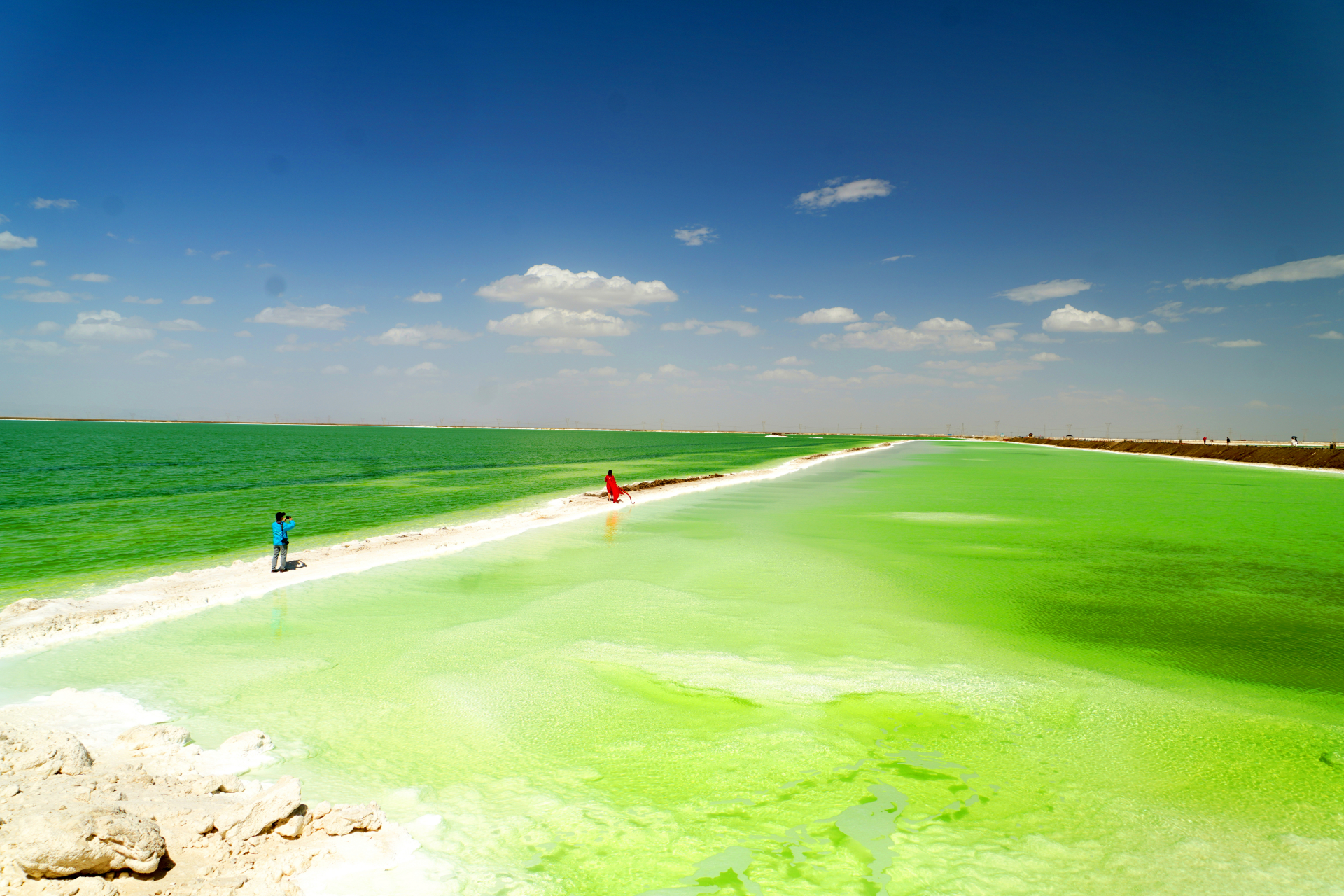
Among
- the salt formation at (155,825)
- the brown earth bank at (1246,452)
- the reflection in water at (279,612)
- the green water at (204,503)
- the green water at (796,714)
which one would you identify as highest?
the brown earth bank at (1246,452)

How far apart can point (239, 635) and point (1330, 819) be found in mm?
12802

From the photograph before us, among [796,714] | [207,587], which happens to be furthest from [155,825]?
[207,587]

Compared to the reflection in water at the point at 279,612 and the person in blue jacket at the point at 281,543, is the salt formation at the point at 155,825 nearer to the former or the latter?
the reflection in water at the point at 279,612

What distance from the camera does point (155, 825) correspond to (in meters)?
4.27

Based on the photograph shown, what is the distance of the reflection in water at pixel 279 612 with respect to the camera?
10.3 m

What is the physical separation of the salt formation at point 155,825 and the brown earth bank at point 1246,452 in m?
80.3

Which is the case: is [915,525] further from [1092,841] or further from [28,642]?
[28,642]

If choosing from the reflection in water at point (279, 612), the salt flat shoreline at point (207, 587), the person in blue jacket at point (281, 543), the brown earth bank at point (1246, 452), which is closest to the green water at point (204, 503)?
the salt flat shoreline at point (207, 587)

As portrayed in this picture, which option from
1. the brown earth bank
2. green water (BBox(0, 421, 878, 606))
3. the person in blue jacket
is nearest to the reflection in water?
the person in blue jacket

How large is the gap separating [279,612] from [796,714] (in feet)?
29.9

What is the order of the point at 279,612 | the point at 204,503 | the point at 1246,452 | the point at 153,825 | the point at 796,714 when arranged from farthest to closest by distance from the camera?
the point at 1246,452 → the point at 204,503 → the point at 279,612 → the point at 796,714 → the point at 153,825

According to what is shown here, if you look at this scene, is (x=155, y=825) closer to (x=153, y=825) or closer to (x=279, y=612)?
(x=153, y=825)

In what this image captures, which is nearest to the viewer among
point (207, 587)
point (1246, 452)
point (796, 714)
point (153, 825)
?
point (153, 825)

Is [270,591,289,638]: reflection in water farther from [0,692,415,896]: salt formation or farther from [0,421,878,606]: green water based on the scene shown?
[0,421,878,606]: green water
